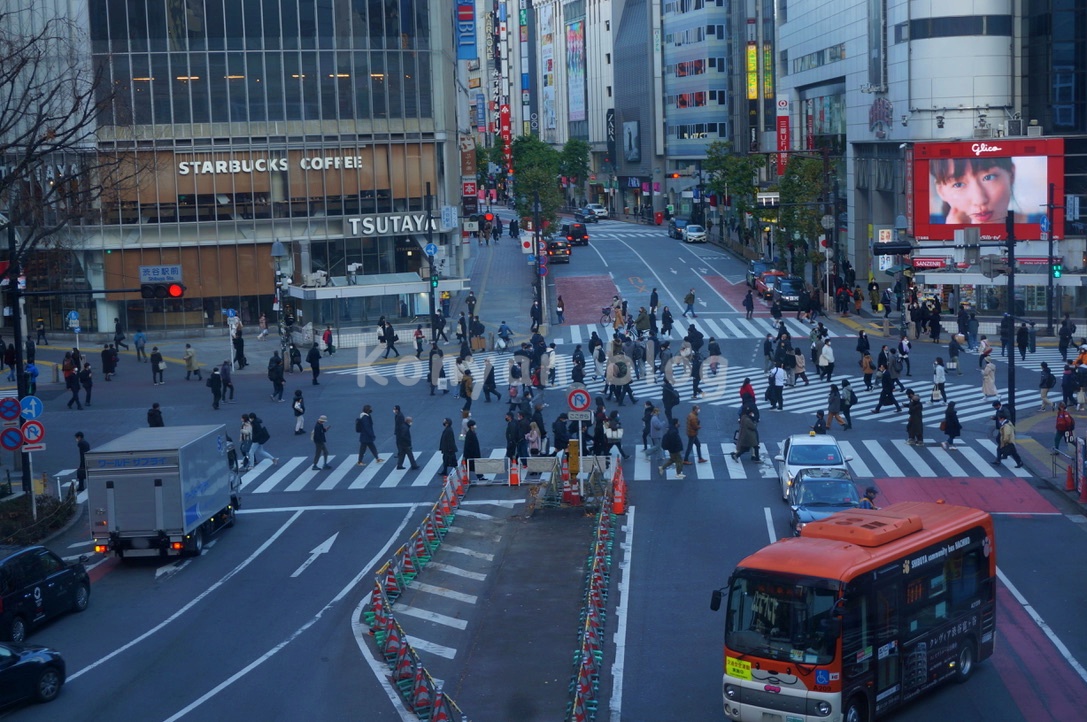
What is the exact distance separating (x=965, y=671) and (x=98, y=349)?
170 ft

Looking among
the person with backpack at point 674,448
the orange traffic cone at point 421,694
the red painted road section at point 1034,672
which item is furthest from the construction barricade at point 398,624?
the red painted road section at point 1034,672

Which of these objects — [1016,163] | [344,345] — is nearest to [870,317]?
[1016,163]

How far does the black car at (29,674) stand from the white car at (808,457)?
15350 millimetres

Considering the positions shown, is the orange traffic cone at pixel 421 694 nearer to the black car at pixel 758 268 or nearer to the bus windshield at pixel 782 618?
the bus windshield at pixel 782 618

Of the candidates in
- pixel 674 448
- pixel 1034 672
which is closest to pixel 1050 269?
pixel 674 448

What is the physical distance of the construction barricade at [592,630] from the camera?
15.5 meters

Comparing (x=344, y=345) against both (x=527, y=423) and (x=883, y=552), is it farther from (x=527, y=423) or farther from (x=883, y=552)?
(x=883, y=552)

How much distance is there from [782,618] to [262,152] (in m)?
55.2

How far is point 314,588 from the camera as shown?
22.2 m

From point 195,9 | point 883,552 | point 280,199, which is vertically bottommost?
point 883,552

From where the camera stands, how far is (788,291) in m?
63.8

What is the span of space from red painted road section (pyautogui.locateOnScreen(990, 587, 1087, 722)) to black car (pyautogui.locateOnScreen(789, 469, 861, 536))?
494cm

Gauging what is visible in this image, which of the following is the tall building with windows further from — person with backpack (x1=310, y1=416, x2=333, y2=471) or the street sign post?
the street sign post

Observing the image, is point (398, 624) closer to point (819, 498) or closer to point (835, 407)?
point (819, 498)
